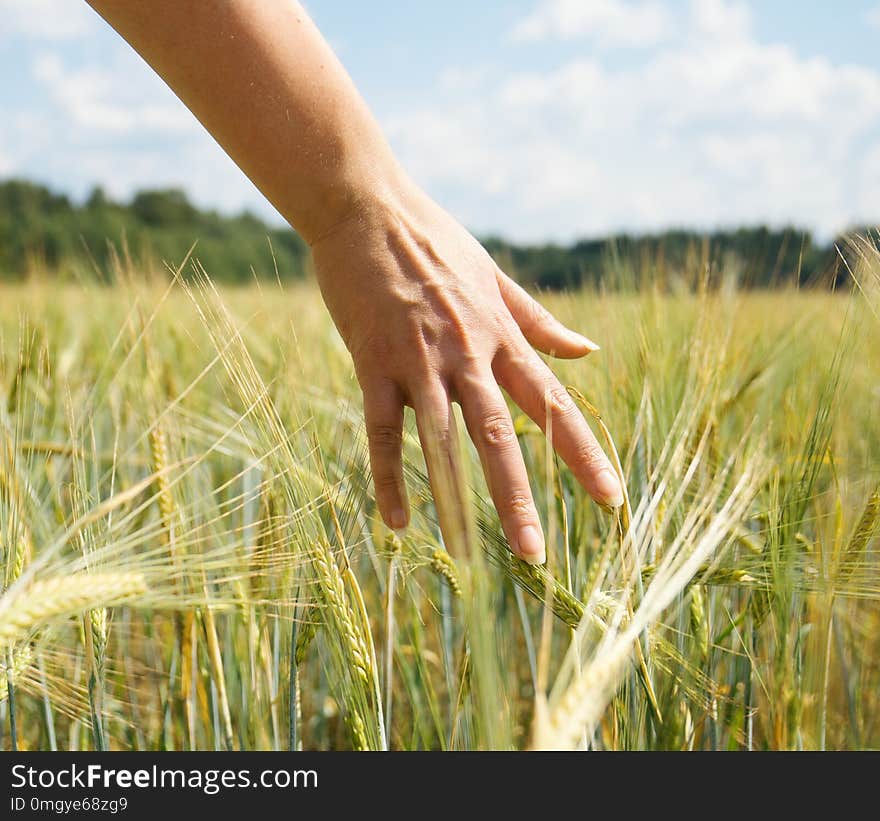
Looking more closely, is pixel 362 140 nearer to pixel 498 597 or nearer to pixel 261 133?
pixel 261 133

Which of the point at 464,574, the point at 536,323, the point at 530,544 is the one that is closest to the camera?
the point at 464,574

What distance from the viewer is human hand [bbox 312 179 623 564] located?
0.74m

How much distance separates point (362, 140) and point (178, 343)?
1367 mm

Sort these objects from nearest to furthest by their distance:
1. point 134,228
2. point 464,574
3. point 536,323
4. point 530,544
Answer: point 464,574 → point 530,544 → point 536,323 → point 134,228

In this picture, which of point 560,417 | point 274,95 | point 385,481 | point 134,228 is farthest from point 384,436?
point 134,228

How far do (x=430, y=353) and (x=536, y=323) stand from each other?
6.3 inches

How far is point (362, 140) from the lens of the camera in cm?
77

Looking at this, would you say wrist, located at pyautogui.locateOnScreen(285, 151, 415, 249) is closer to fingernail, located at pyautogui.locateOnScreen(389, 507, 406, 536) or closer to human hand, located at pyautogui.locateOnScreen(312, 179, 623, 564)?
human hand, located at pyautogui.locateOnScreen(312, 179, 623, 564)

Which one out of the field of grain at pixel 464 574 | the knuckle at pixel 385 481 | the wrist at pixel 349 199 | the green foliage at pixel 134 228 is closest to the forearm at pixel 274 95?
the wrist at pixel 349 199

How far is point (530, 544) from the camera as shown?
0.69 m

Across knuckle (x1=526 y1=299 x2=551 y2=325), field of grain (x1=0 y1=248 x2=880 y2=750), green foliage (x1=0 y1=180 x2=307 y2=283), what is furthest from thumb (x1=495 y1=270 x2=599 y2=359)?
green foliage (x1=0 y1=180 x2=307 y2=283)

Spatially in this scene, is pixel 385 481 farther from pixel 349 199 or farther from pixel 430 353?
pixel 349 199

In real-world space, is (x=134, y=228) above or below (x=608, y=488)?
above
